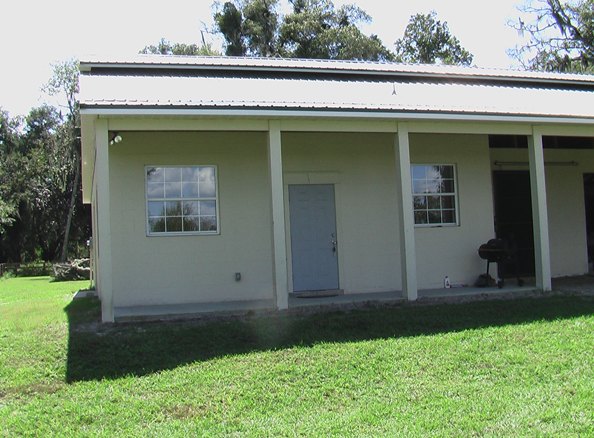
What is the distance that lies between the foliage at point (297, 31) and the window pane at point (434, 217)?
940 inches

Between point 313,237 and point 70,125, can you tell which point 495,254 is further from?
point 70,125

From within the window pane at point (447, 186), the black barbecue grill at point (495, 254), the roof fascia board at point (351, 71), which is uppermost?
the roof fascia board at point (351, 71)

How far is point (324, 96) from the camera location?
1041cm

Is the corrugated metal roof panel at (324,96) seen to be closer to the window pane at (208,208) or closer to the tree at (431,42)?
the window pane at (208,208)

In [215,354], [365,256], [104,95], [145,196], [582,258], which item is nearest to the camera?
[215,354]

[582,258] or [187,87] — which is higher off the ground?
[187,87]

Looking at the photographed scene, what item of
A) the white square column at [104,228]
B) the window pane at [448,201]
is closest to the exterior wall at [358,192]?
the window pane at [448,201]

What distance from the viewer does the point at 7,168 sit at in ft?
120

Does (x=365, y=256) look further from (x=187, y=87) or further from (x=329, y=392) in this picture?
(x=329, y=392)

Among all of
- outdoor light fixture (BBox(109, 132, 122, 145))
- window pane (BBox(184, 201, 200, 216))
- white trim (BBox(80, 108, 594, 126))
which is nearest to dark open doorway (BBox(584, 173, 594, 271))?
white trim (BBox(80, 108, 594, 126))

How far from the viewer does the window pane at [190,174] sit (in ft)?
33.6

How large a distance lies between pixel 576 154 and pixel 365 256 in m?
6.12

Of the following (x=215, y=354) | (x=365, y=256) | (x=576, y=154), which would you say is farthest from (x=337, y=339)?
(x=576, y=154)

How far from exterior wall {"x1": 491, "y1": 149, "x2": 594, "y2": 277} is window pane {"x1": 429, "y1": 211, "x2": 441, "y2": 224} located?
11.0 ft
